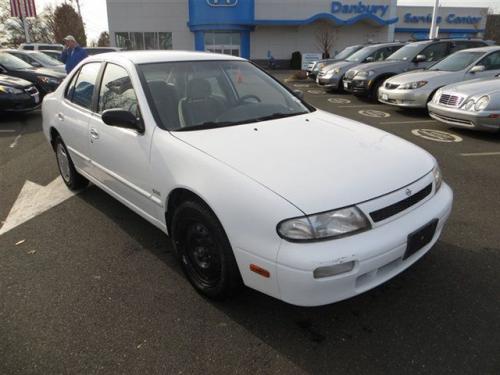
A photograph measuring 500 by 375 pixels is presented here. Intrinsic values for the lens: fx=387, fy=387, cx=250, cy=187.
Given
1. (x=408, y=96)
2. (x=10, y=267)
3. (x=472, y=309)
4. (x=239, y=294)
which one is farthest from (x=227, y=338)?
(x=408, y=96)

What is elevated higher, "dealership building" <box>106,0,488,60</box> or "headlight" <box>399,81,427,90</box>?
"dealership building" <box>106,0,488,60</box>

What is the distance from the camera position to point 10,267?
10.3 ft

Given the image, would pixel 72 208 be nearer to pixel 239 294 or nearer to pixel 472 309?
pixel 239 294

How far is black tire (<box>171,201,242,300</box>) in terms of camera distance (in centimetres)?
237

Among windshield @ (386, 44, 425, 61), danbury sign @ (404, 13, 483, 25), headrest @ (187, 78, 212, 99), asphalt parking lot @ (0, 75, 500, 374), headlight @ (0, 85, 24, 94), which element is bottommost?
asphalt parking lot @ (0, 75, 500, 374)

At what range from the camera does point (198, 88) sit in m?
3.27

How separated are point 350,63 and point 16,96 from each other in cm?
1029

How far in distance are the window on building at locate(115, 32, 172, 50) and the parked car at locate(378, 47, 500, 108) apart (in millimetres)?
28730

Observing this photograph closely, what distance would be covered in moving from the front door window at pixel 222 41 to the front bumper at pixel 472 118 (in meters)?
28.5

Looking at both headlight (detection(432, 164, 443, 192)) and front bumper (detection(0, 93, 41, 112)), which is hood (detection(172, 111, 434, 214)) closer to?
→ headlight (detection(432, 164, 443, 192))

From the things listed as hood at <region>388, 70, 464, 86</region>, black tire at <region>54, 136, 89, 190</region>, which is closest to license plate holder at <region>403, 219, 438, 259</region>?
black tire at <region>54, 136, 89, 190</region>

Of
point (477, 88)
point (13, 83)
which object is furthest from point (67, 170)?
point (477, 88)

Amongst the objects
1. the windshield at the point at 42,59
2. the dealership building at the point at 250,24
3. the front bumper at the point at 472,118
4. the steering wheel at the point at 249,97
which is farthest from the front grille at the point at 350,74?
the dealership building at the point at 250,24

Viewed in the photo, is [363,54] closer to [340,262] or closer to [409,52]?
[409,52]
